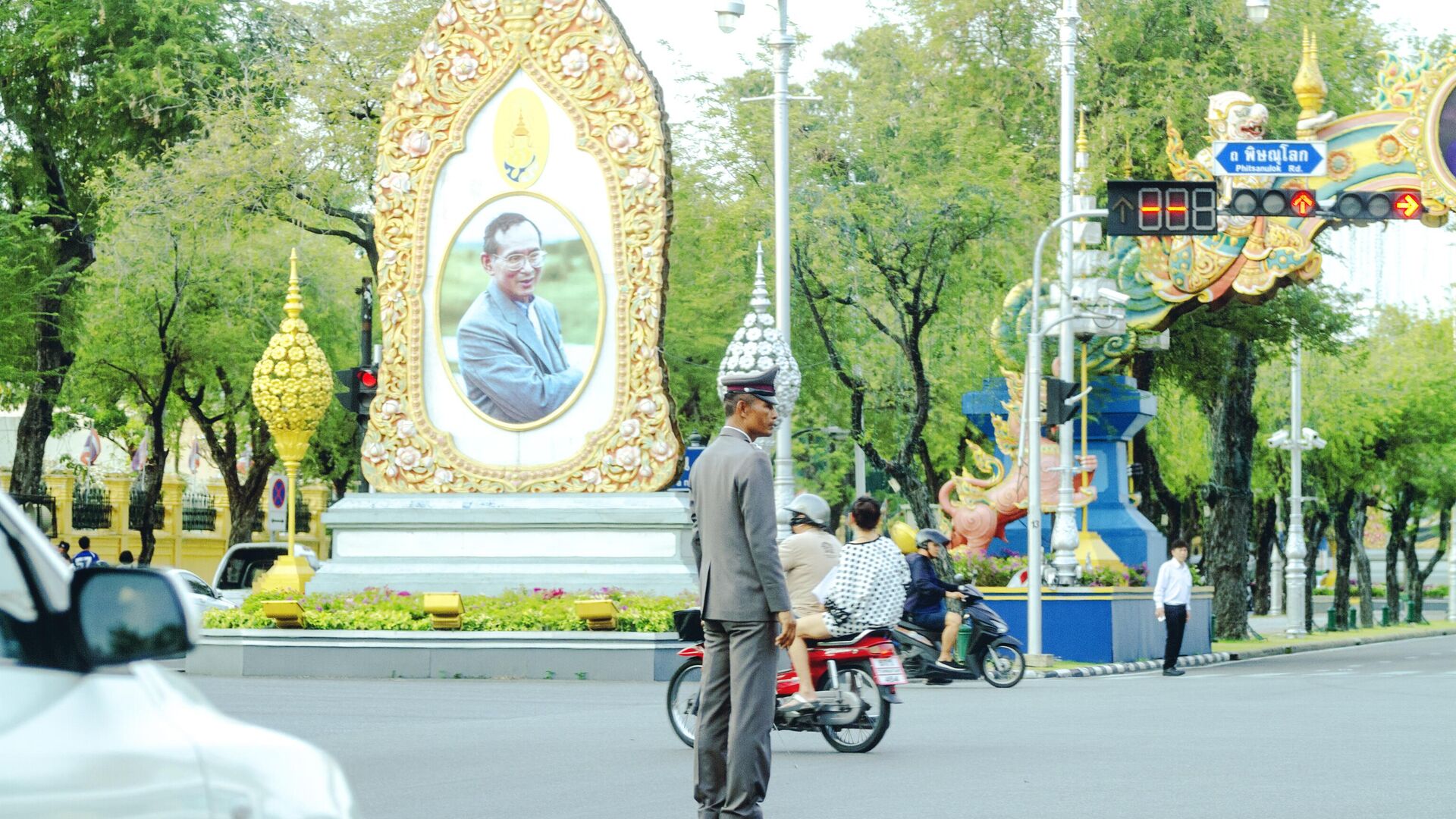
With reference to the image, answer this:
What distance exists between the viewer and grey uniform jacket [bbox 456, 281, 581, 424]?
2550 centimetres

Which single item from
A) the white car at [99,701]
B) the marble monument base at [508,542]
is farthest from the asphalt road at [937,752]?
the white car at [99,701]

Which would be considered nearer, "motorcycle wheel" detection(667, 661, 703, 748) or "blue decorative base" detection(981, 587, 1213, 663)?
"motorcycle wheel" detection(667, 661, 703, 748)

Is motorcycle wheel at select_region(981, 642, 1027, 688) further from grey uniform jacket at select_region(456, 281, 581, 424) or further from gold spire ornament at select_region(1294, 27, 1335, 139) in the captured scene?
gold spire ornament at select_region(1294, 27, 1335, 139)

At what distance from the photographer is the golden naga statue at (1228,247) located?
3011cm

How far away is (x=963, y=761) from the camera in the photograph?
532 inches

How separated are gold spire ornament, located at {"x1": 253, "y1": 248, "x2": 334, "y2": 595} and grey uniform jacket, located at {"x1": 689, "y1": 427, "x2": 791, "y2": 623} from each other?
1734cm

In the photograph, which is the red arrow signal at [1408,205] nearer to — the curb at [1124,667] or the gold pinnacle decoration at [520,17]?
the curb at [1124,667]

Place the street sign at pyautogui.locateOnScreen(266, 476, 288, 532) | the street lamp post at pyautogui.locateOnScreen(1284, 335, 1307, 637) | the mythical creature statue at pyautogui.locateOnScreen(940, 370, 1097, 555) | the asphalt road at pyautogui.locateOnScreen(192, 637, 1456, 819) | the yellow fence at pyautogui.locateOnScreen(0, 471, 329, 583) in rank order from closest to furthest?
the asphalt road at pyautogui.locateOnScreen(192, 637, 1456, 819) < the mythical creature statue at pyautogui.locateOnScreen(940, 370, 1097, 555) < the street sign at pyautogui.locateOnScreen(266, 476, 288, 532) < the street lamp post at pyautogui.locateOnScreen(1284, 335, 1307, 637) < the yellow fence at pyautogui.locateOnScreen(0, 471, 329, 583)

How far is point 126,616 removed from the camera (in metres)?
3.37

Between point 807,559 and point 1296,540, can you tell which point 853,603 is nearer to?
point 807,559

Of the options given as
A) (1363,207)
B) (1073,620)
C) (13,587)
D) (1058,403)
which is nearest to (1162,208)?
(1058,403)

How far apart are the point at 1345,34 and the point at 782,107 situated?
13.0m

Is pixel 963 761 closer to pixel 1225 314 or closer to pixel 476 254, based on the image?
pixel 476 254

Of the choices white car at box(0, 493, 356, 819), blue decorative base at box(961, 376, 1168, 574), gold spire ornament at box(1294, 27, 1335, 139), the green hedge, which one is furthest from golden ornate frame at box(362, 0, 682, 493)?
white car at box(0, 493, 356, 819)
